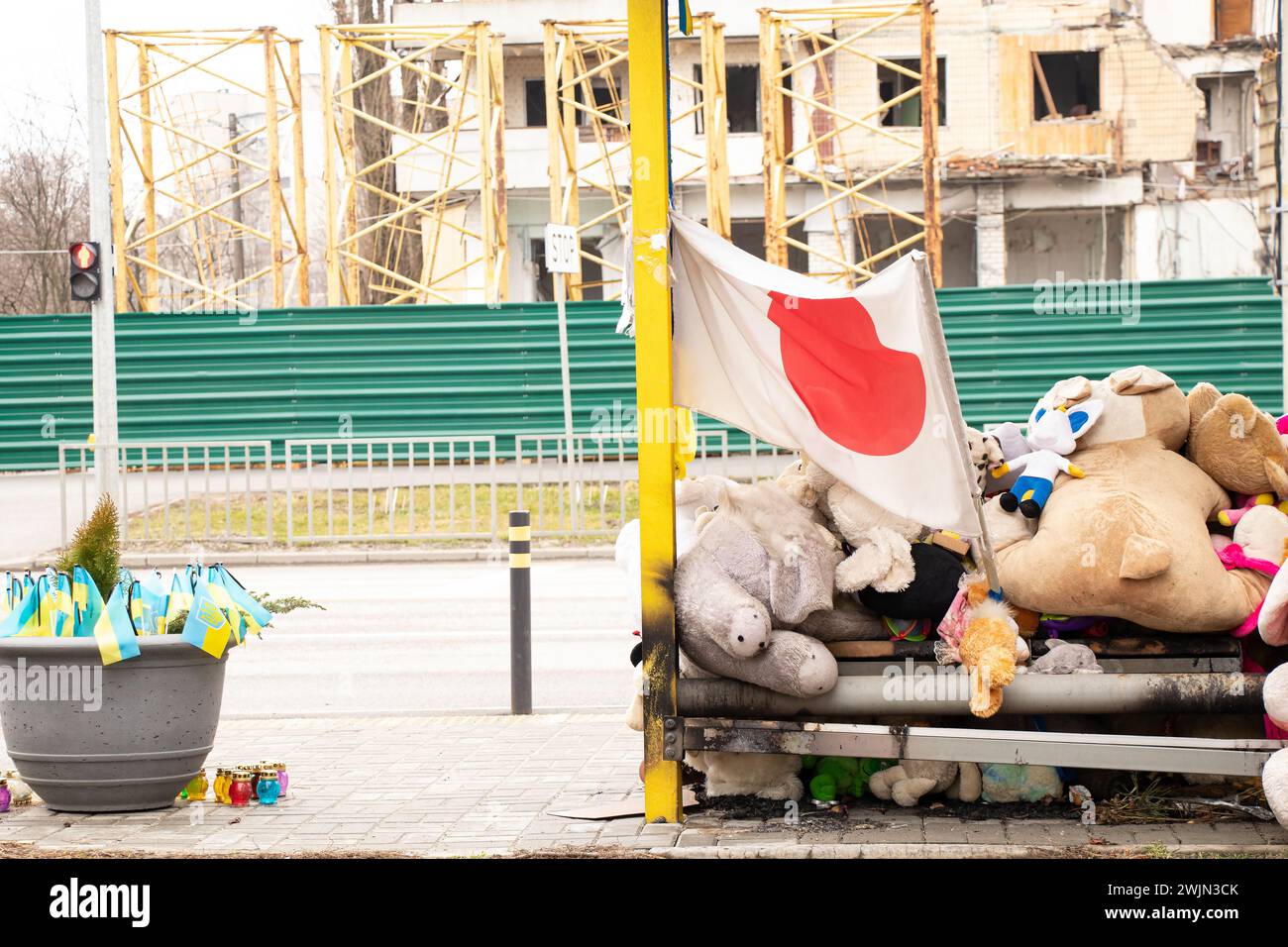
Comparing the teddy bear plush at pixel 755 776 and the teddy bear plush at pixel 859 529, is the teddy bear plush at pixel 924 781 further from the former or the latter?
the teddy bear plush at pixel 859 529

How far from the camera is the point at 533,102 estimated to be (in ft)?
136

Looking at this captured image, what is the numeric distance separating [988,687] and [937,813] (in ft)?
2.01

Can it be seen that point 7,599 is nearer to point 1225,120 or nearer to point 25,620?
point 25,620

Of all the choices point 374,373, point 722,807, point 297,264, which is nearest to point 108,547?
point 722,807

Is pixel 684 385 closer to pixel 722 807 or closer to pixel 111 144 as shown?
pixel 722 807

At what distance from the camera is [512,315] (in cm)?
2316

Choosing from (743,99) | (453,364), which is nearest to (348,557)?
(453,364)

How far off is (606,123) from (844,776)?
116 ft

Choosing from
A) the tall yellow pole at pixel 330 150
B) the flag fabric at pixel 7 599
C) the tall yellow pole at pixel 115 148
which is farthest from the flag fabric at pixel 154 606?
the tall yellow pole at pixel 330 150

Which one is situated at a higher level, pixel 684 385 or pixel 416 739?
pixel 684 385

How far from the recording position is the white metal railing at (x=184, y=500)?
1758 centimetres

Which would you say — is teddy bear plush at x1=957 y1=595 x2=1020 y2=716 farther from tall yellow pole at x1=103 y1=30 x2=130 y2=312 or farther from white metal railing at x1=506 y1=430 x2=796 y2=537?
tall yellow pole at x1=103 y1=30 x2=130 y2=312

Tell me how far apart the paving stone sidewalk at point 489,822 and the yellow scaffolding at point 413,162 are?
65.9ft

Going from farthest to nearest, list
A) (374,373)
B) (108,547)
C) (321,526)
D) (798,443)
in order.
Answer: (374,373), (321,526), (108,547), (798,443)
